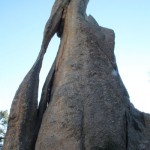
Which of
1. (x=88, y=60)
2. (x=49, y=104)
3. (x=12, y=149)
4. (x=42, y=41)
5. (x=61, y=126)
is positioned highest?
(x=42, y=41)

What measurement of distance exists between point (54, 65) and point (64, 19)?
1543mm

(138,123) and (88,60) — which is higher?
(88,60)

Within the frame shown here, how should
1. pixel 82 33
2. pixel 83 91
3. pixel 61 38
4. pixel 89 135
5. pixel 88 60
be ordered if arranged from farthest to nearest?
1. pixel 61 38
2. pixel 82 33
3. pixel 88 60
4. pixel 83 91
5. pixel 89 135

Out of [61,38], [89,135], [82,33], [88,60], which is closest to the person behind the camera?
[89,135]

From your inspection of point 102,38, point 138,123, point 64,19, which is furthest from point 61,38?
point 138,123

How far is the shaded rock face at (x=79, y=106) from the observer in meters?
6.93

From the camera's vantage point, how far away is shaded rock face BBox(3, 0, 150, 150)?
6926 millimetres

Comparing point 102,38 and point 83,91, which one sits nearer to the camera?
point 83,91

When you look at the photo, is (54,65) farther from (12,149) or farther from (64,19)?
(12,149)

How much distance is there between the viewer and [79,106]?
7211 millimetres

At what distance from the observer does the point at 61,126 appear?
6.97m

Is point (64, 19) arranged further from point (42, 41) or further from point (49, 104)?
point (49, 104)

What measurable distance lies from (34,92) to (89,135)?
1648 mm

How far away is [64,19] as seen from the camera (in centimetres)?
961
